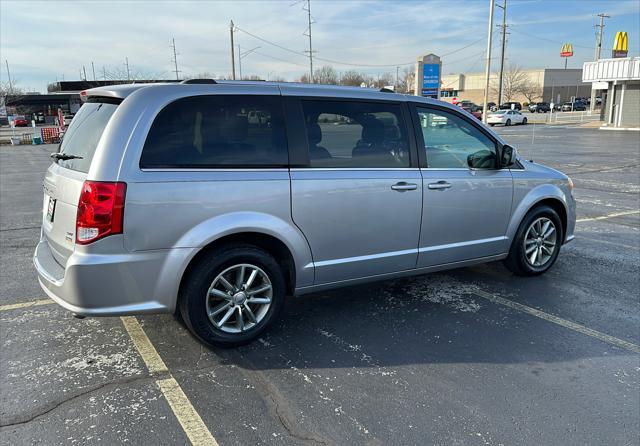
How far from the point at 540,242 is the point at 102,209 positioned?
4327 millimetres

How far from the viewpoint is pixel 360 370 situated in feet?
11.5

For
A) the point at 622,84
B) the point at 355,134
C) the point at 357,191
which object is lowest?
the point at 357,191

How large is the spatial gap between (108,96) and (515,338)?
11.8 feet

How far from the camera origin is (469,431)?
285cm

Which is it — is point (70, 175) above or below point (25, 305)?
above

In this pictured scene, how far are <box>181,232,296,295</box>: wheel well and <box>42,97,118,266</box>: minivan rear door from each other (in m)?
0.85

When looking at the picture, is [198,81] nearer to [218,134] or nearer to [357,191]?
[218,134]

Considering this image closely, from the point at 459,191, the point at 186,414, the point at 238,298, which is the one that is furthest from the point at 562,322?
the point at 186,414

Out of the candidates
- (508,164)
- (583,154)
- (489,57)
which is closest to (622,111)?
(489,57)

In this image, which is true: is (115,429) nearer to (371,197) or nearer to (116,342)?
(116,342)

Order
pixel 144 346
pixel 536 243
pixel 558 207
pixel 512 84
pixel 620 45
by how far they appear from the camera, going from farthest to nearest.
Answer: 1. pixel 512 84
2. pixel 620 45
3. pixel 558 207
4. pixel 536 243
5. pixel 144 346

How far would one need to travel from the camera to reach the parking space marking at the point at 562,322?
3926 mm

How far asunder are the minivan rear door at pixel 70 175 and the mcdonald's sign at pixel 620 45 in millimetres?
50825

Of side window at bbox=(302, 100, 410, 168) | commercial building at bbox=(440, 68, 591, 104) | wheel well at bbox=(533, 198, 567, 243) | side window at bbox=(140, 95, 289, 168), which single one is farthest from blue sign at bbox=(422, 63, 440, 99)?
commercial building at bbox=(440, 68, 591, 104)
